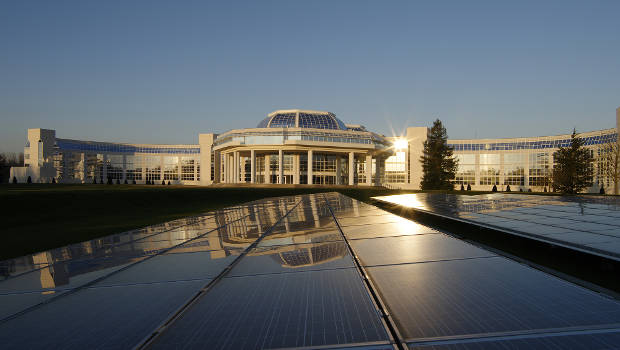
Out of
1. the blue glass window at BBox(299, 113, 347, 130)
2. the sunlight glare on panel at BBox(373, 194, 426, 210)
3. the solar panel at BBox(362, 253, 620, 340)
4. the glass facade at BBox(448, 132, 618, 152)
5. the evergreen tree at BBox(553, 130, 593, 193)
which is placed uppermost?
the blue glass window at BBox(299, 113, 347, 130)

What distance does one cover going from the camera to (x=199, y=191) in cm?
3869

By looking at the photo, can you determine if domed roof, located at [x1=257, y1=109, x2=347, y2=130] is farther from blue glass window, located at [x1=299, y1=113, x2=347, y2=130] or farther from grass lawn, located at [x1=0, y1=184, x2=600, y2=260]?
grass lawn, located at [x1=0, y1=184, x2=600, y2=260]

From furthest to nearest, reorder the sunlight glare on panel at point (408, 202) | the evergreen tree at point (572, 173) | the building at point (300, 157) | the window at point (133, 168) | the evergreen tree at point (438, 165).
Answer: the window at point (133, 168) < the building at point (300, 157) < the evergreen tree at point (438, 165) < the evergreen tree at point (572, 173) < the sunlight glare on panel at point (408, 202)

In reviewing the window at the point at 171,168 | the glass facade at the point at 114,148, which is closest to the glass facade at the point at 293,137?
the glass facade at the point at 114,148

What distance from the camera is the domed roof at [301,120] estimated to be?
77688 mm

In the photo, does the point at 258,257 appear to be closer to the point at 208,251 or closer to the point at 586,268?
the point at 208,251

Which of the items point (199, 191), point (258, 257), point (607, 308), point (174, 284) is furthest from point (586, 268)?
point (199, 191)

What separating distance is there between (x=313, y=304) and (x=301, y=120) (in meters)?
76.6

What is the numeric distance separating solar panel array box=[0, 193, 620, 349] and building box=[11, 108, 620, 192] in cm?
6321

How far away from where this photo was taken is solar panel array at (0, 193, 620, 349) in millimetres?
2336

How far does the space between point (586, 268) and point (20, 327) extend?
33.4 ft

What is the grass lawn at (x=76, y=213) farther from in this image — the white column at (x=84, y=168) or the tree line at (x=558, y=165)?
the white column at (x=84, y=168)

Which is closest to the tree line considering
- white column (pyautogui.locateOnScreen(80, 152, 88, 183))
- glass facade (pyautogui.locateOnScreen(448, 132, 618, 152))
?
glass facade (pyautogui.locateOnScreen(448, 132, 618, 152))

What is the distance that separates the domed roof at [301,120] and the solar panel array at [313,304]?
239 ft
